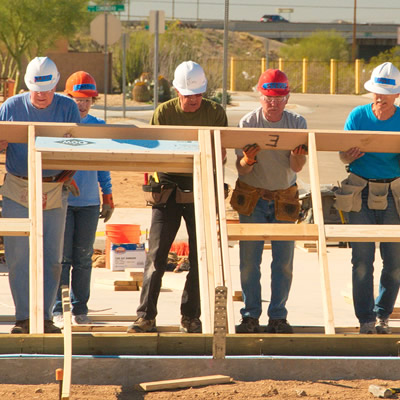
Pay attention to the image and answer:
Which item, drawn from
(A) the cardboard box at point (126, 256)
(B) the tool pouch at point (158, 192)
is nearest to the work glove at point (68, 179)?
(B) the tool pouch at point (158, 192)

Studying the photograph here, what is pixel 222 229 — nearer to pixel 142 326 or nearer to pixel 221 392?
pixel 142 326

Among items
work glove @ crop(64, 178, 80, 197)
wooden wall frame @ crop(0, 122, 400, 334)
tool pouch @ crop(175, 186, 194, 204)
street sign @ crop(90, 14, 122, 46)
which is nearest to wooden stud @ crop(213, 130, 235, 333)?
wooden wall frame @ crop(0, 122, 400, 334)

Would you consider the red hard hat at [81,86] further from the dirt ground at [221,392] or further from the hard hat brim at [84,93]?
the dirt ground at [221,392]

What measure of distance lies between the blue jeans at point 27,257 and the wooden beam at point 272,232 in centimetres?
123

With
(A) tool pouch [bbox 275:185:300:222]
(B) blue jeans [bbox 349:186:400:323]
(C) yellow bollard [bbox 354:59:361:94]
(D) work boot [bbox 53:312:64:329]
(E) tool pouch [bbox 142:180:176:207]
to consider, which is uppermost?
(C) yellow bollard [bbox 354:59:361:94]

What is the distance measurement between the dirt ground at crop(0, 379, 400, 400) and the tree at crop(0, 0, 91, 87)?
122ft

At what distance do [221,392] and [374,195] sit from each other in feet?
7.20

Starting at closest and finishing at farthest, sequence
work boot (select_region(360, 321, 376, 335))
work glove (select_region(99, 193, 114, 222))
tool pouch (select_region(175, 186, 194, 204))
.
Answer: tool pouch (select_region(175, 186, 194, 204)), work boot (select_region(360, 321, 376, 335)), work glove (select_region(99, 193, 114, 222))

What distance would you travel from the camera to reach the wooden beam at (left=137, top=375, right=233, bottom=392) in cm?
497

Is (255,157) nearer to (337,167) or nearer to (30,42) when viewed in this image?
(337,167)

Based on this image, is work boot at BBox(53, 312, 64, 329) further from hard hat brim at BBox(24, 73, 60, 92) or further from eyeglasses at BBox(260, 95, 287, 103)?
eyeglasses at BBox(260, 95, 287, 103)

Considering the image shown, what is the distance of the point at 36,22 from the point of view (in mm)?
42219

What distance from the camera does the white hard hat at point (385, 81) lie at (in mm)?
6398

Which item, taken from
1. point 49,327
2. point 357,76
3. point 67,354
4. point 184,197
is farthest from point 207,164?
point 357,76
